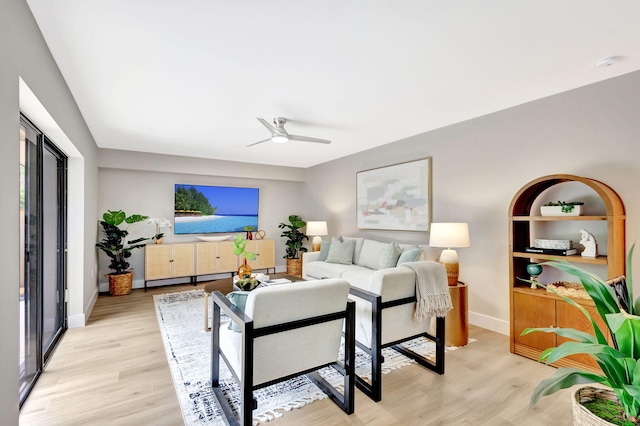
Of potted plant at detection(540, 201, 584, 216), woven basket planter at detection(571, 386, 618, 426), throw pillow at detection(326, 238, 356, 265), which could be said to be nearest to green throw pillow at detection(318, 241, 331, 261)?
throw pillow at detection(326, 238, 356, 265)

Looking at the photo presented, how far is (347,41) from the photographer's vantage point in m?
2.04

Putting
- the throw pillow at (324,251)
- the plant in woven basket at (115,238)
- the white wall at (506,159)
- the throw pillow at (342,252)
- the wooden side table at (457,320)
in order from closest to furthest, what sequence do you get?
the white wall at (506,159)
the wooden side table at (457,320)
the plant in woven basket at (115,238)
the throw pillow at (342,252)
the throw pillow at (324,251)

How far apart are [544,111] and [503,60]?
1.18 metres

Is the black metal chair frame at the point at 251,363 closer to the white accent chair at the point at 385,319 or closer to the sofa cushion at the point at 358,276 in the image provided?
the white accent chair at the point at 385,319

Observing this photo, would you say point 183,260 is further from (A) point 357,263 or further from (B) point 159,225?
(A) point 357,263

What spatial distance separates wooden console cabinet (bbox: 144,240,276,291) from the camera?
5.34 metres

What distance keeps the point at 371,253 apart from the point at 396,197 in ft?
3.10

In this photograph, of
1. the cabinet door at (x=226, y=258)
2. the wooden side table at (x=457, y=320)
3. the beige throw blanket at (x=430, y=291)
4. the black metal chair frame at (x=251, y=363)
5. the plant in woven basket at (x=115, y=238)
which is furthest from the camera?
the cabinet door at (x=226, y=258)

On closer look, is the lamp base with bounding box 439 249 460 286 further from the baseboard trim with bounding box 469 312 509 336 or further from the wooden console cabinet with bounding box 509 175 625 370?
the baseboard trim with bounding box 469 312 509 336

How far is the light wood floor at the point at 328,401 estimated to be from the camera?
78.7 inches

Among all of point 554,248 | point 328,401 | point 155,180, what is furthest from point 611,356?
point 155,180

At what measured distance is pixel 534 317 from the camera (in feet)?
9.30

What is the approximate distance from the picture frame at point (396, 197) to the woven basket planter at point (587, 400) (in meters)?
3.17

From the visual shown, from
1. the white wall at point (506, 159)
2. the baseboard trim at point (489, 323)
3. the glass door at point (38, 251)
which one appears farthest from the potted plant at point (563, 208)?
the glass door at point (38, 251)
